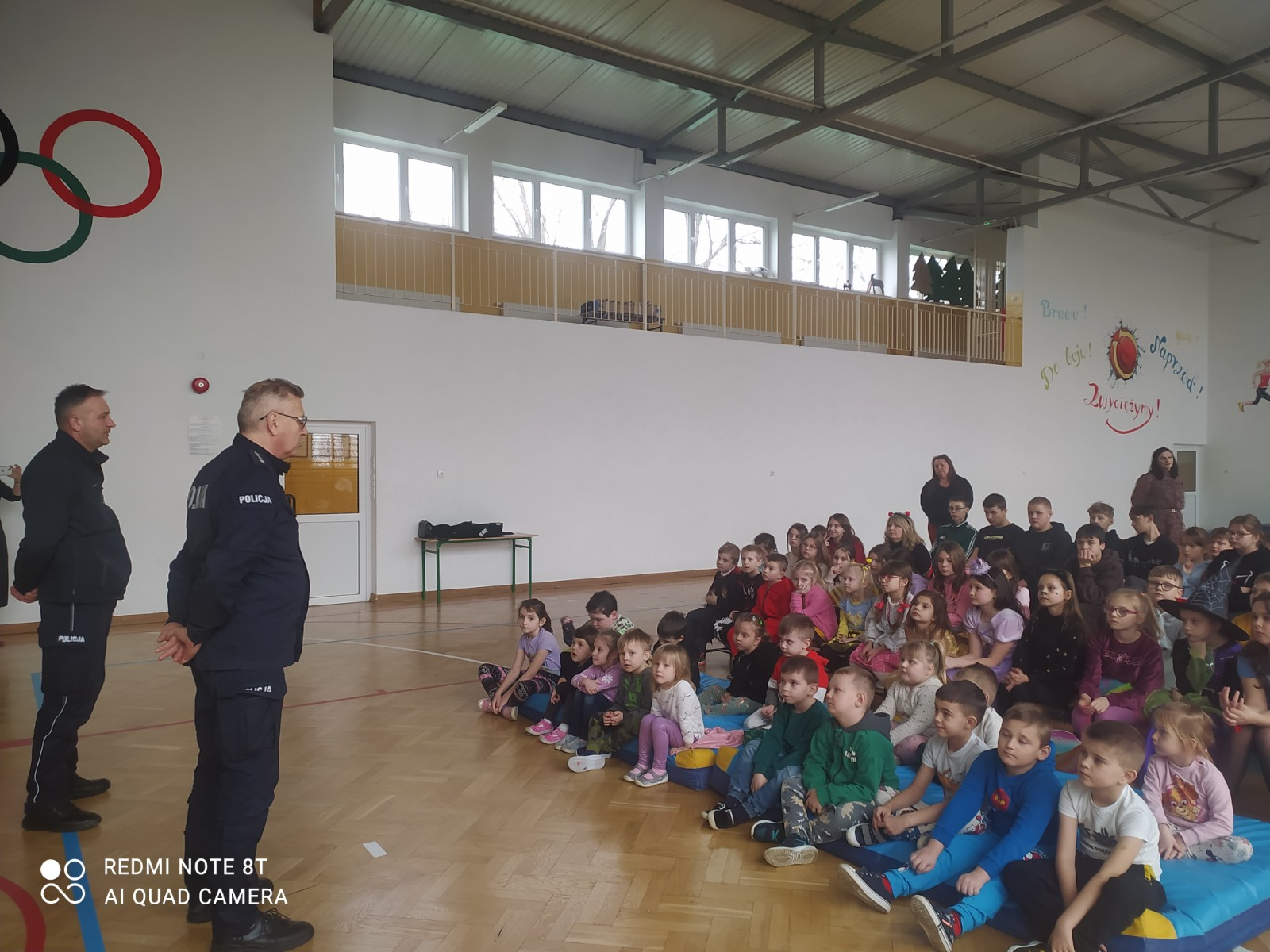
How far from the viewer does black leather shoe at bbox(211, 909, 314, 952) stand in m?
2.43

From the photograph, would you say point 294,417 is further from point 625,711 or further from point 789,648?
point 789,648

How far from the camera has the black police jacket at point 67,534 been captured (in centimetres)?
316

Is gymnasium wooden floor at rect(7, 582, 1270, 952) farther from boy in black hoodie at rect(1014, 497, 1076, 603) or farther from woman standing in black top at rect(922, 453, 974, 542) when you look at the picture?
woman standing in black top at rect(922, 453, 974, 542)

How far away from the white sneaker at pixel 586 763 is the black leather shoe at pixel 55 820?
2000 mm

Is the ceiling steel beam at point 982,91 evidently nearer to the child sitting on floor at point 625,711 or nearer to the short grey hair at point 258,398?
the child sitting on floor at point 625,711

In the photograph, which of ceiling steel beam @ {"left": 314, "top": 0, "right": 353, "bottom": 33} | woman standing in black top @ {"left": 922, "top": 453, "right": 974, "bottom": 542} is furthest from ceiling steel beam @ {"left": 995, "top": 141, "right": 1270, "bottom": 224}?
ceiling steel beam @ {"left": 314, "top": 0, "right": 353, "bottom": 33}

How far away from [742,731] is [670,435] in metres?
6.90

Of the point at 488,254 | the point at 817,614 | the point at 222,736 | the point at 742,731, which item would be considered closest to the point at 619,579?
the point at 488,254

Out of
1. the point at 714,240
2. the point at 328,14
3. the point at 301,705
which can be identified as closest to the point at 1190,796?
the point at 301,705

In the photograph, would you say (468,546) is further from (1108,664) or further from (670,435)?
(1108,664)

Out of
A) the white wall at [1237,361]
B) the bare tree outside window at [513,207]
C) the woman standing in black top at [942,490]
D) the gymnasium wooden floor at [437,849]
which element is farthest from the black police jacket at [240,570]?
the white wall at [1237,361]

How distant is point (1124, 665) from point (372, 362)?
732cm

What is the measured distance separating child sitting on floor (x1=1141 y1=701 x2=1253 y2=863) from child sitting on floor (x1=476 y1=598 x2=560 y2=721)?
3062 millimetres

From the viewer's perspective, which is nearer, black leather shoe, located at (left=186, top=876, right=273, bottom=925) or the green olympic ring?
black leather shoe, located at (left=186, top=876, right=273, bottom=925)
